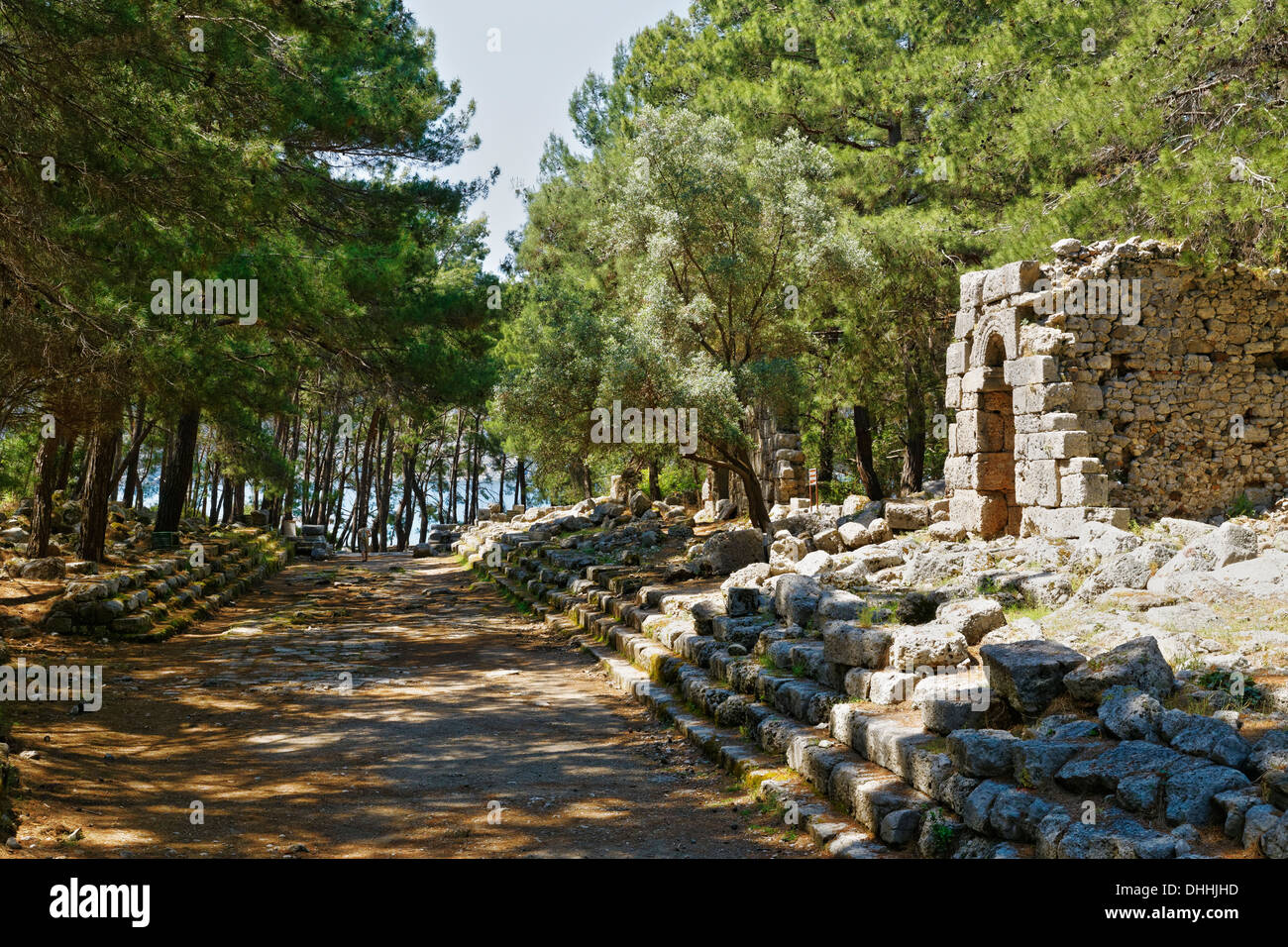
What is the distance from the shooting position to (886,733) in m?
5.89

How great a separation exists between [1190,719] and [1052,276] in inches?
374

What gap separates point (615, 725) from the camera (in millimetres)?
8875

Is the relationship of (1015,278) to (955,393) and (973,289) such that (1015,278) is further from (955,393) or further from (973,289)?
(955,393)

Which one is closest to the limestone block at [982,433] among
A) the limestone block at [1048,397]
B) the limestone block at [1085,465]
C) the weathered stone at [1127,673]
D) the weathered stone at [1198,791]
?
the limestone block at [1048,397]

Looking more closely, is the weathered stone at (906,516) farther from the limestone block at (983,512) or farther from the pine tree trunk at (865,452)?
the pine tree trunk at (865,452)

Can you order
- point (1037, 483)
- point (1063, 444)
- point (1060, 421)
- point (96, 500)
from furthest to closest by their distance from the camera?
point (96, 500), point (1037, 483), point (1060, 421), point (1063, 444)

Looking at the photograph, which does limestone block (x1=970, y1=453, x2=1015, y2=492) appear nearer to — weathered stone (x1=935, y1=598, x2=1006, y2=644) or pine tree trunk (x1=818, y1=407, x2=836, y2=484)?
weathered stone (x1=935, y1=598, x2=1006, y2=644)

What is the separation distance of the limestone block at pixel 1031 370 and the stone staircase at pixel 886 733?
463 cm

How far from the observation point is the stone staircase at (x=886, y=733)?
14.2 ft

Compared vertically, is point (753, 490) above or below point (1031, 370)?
below

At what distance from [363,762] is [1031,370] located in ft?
30.0

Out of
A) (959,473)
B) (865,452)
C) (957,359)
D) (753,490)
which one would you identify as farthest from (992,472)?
(865,452)

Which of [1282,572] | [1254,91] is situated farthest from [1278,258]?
[1282,572]
